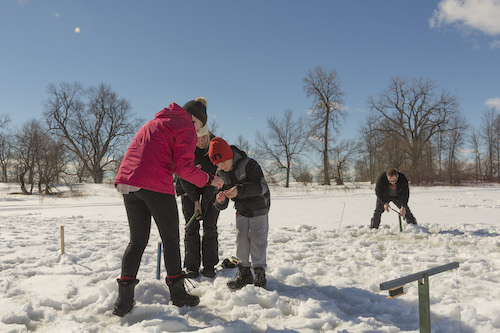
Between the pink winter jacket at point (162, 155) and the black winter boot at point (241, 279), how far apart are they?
1.07 meters

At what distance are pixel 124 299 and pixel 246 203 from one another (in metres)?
1.35

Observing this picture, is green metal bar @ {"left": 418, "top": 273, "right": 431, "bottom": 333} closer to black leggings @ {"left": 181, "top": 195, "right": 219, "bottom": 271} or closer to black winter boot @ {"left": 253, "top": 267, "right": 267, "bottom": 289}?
black winter boot @ {"left": 253, "top": 267, "right": 267, "bottom": 289}

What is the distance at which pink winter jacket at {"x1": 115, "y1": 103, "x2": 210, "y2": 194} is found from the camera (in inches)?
97.7

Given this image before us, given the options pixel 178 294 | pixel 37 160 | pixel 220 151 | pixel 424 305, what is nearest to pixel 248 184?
pixel 220 151

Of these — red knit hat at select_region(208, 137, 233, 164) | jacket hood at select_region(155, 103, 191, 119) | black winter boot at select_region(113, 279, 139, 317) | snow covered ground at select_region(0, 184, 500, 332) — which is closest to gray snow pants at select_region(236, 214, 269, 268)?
snow covered ground at select_region(0, 184, 500, 332)

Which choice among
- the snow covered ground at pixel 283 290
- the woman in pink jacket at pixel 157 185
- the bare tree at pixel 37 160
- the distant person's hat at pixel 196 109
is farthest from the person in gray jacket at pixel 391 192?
the bare tree at pixel 37 160

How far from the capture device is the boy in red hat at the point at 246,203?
10.3ft

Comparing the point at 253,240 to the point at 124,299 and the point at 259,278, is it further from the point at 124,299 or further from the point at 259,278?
the point at 124,299

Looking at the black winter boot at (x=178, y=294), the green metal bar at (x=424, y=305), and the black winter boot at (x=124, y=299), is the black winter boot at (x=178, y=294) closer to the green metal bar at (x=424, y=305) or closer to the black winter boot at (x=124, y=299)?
the black winter boot at (x=124, y=299)

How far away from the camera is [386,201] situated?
6.55 metres

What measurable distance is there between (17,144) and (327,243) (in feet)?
97.2

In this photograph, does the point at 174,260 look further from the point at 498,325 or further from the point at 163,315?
the point at 498,325

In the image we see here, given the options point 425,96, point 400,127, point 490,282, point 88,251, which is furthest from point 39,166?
point 425,96

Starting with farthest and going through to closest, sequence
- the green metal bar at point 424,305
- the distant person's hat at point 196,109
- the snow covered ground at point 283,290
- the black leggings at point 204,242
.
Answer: the black leggings at point 204,242, the distant person's hat at point 196,109, the snow covered ground at point 283,290, the green metal bar at point 424,305
